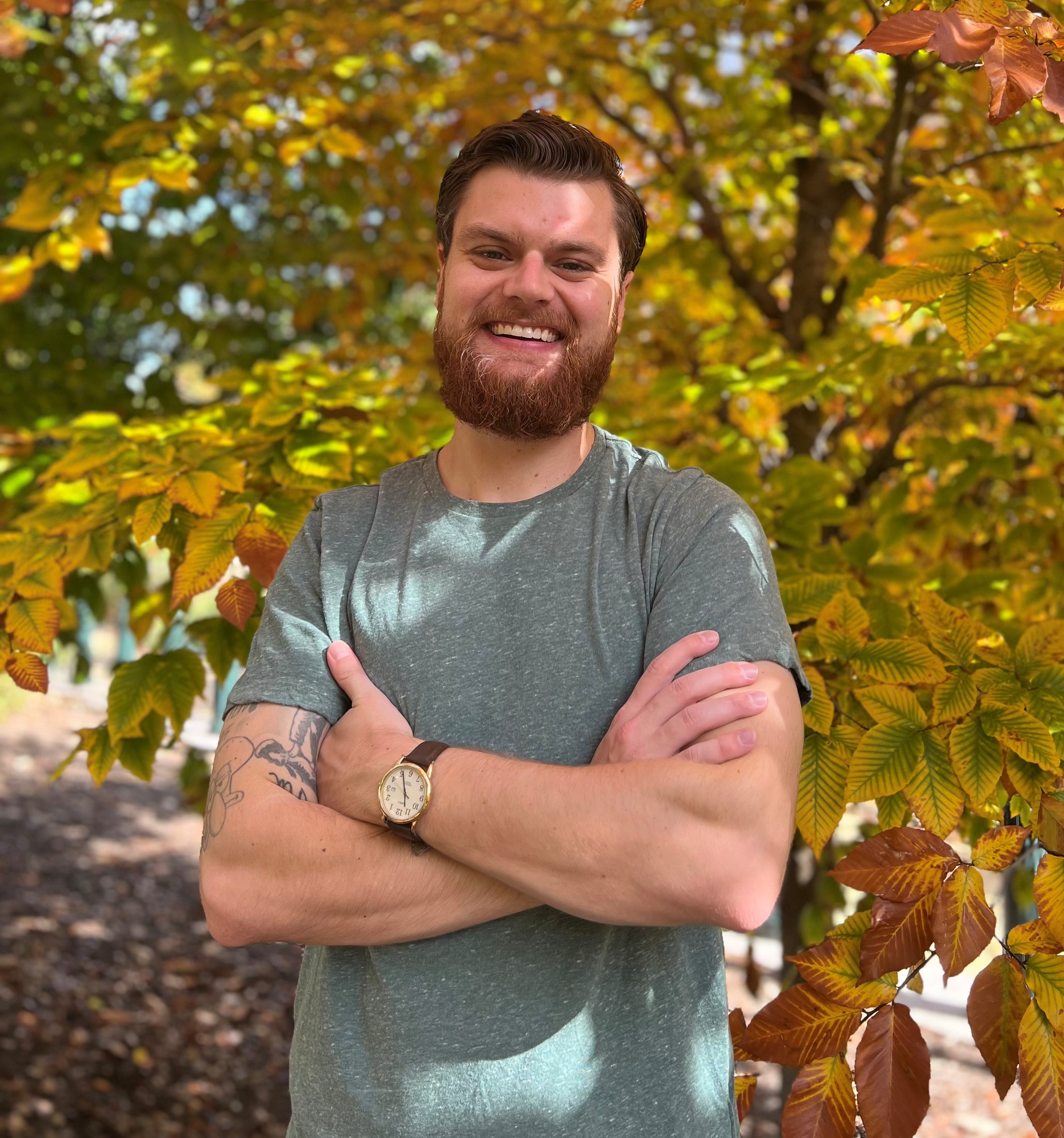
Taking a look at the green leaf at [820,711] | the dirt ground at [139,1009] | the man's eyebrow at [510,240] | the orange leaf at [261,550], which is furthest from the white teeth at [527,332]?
the dirt ground at [139,1009]

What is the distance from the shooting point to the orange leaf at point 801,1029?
59.2 inches

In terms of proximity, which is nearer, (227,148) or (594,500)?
(594,500)

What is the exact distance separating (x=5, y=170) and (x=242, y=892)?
387 centimetres

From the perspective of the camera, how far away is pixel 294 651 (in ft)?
5.48

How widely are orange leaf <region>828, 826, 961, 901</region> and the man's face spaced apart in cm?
76

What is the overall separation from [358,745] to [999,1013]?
0.94 m

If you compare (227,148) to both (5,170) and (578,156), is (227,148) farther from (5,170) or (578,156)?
(578,156)

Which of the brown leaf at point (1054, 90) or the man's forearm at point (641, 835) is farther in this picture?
the brown leaf at point (1054, 90)

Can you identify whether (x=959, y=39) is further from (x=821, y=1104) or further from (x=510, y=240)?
(x=821, y=1104)

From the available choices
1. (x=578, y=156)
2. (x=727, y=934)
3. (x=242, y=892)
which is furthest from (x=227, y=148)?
(x=727, y=934)

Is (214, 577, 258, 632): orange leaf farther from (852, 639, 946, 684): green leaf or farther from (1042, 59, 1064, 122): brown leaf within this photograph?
(1042, 59, 1064, 122): brown leaf

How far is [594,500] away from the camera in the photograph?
1.72 meters

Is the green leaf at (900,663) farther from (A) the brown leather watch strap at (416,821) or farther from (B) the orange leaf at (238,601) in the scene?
(B) the orange leaf at (238,601)

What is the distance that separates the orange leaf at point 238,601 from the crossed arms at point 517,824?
1.20ft
